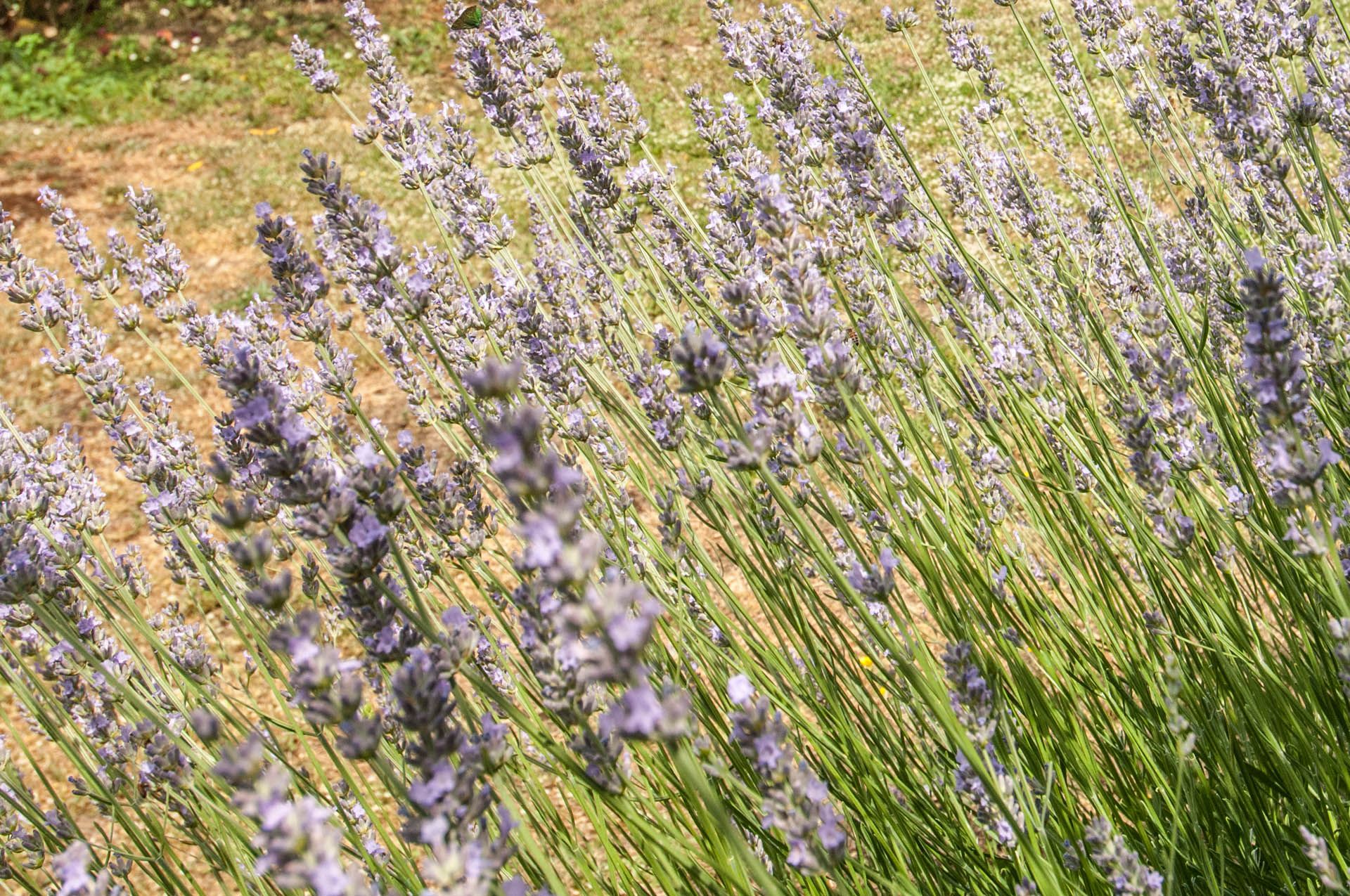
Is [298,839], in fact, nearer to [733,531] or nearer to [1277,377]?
[1277,377]

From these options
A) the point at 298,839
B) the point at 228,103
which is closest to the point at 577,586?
the point at 298,839

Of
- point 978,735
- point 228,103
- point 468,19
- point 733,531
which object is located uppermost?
point 468,19

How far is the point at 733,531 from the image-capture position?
2238 mm

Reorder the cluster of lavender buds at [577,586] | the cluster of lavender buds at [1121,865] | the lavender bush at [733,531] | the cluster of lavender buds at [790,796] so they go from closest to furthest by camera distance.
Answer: the cluster of lavender buds at [577,586] < the cluster of lavender buds at [790,796] < the lavender bush at [733,531] < the cluster of lavender buds at [1121,865]

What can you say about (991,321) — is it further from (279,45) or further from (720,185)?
(279,45)

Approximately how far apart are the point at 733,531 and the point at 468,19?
1429mm

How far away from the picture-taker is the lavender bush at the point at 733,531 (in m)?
1.22

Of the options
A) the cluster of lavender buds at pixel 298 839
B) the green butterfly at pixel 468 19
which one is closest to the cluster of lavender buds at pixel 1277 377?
the cluster of lavender buds at pixel 298 839

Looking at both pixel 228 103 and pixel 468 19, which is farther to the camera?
pixel 228 103

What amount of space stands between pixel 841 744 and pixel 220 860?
1.21 metres

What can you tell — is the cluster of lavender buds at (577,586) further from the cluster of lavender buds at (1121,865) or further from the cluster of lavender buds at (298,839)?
the cluster of lavender buds at (1121,865)

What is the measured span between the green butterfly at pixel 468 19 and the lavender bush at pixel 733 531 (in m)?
0.12

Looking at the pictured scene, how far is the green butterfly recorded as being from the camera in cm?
265

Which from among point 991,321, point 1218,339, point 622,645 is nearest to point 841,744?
point 991,321
